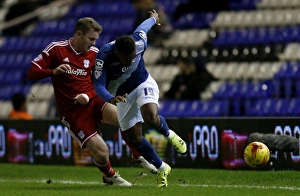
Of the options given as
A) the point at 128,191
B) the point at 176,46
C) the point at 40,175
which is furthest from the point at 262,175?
the point at 176,46

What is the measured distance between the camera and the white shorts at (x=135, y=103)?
376 inches

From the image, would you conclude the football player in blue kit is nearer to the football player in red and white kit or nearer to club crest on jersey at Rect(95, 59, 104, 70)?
club crest on jersey at Rect(95, 59, 104, 70)

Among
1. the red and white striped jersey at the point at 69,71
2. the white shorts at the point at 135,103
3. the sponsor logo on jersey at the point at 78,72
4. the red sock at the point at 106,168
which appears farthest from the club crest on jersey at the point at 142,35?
the red sock at the point at 106,168

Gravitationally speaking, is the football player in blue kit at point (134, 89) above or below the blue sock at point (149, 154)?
above

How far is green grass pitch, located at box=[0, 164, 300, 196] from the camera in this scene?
9.22 meters

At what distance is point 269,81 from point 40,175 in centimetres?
500

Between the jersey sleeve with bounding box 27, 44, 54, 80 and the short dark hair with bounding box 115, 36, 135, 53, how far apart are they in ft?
3.73

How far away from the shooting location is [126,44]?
9.08 meters

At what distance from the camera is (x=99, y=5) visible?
810 inches

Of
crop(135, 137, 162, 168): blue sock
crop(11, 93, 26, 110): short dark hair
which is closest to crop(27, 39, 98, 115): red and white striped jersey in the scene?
crop(135, 137, 162, 168): blue sock

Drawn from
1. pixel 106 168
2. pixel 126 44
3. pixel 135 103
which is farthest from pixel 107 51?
pixel 106 168

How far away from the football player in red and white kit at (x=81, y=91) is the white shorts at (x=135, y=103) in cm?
31

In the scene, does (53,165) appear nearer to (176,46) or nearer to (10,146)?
(10,146)

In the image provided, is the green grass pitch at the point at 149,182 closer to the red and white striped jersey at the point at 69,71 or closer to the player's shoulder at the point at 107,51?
the red and white striped jersey at the point at 69,71
